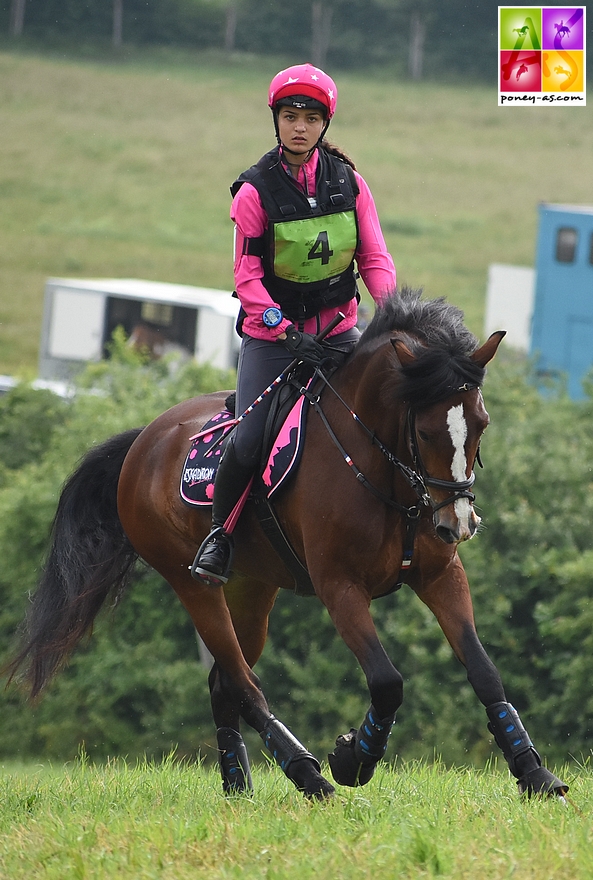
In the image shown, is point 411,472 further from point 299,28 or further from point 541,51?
point 299,28

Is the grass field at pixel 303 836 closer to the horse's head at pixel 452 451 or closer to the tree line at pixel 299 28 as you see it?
the horse's head at pixel 452 451

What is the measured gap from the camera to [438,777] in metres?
6.48

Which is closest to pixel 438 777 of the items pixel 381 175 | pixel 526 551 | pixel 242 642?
pixel 242 642

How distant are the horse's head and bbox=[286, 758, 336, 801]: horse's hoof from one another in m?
1.41

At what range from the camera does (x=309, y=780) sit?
5531 millimetres

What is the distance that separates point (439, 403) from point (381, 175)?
64332 mm

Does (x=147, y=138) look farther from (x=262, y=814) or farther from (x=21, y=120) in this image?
(x=262, y=814)

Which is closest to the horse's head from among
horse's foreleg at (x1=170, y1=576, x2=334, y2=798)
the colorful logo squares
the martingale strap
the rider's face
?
the martingale strap

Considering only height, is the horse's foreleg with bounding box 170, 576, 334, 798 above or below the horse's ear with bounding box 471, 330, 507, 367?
below

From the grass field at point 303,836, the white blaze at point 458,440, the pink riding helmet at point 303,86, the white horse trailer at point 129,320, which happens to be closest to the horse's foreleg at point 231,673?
the grass field at point 303,836

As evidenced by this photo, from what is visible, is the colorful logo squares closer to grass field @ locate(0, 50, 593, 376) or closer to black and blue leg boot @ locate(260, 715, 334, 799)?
black and blue leg boot @ locate(260, 715, 334, 799)

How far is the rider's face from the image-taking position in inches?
223

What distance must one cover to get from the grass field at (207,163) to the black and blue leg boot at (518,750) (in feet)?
160

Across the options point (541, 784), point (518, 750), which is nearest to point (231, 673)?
point (518, 750)
